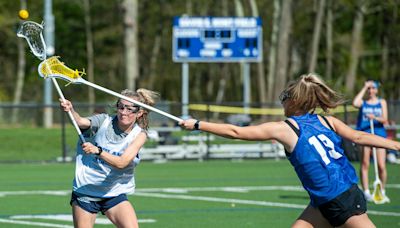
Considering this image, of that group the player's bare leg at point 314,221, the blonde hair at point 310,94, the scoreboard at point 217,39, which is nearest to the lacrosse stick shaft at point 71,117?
the blonde hair at point 310,94

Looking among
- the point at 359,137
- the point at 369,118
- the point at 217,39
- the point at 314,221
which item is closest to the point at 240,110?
the point at 217,39

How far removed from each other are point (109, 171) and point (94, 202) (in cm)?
30

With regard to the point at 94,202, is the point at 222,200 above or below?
below

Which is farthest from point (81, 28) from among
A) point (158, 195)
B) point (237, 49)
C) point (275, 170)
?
point (158, 195)

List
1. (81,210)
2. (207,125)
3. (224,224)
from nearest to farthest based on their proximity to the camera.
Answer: (207,125)
(81,210)
(224,224)

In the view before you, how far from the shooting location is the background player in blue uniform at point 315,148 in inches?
282

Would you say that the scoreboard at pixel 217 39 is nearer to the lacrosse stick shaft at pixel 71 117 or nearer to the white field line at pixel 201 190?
the white field line at pixel 201 190

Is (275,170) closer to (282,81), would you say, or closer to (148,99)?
(148,99)

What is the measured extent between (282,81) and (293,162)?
31.8 meters

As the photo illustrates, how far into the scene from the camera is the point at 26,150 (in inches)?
1094

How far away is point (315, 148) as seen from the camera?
23.6 feet

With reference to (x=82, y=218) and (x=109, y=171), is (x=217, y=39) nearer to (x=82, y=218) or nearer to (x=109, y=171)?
(x=109, y=171)

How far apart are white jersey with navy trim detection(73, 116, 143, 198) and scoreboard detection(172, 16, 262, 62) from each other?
21444 millimetres

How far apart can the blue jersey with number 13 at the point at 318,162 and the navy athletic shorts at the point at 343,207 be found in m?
0.04
